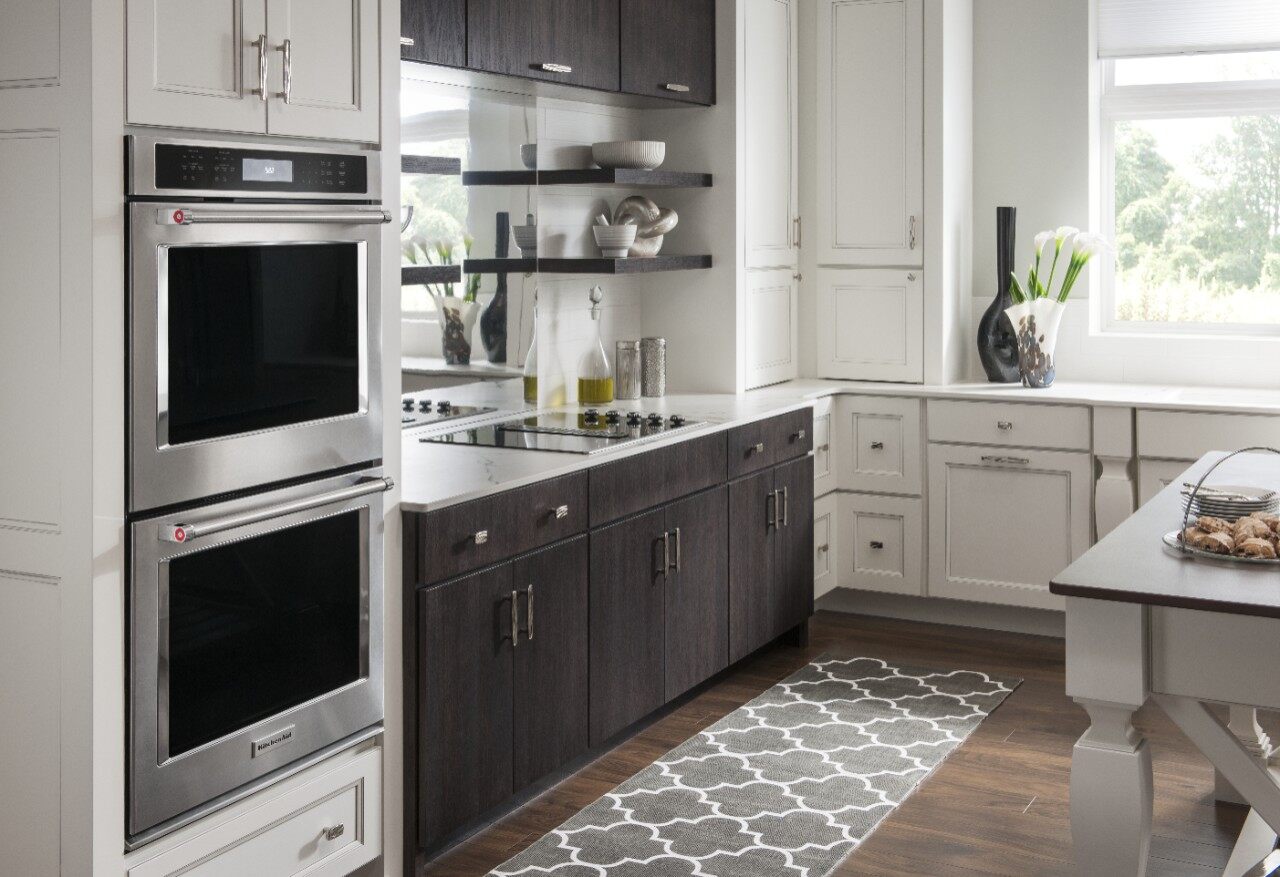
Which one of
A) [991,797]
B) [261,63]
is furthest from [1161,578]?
[261,63]

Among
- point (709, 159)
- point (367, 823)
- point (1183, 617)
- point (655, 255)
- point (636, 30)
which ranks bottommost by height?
point (367, 823)

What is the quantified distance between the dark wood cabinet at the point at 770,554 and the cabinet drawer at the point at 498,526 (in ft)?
3.19

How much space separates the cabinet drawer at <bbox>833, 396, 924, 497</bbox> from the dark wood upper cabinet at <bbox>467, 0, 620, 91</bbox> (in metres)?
1.57

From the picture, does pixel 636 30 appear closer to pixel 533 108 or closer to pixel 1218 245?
pixel 533 108

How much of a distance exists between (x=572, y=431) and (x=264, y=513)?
1.55 meters

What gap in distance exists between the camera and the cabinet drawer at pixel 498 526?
304 centimetres

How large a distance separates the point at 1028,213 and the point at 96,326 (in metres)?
4.00

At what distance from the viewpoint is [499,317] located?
4270mm

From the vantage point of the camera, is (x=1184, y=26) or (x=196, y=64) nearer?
(x=196, y=64)

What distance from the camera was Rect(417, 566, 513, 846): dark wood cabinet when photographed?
120 inches

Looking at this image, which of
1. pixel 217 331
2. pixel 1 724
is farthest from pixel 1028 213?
pixel 1 724

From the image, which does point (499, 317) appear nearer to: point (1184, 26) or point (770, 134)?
point (770, 134)

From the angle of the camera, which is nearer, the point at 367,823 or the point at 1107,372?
the point at 367,823

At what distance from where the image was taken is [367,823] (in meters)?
2.97
